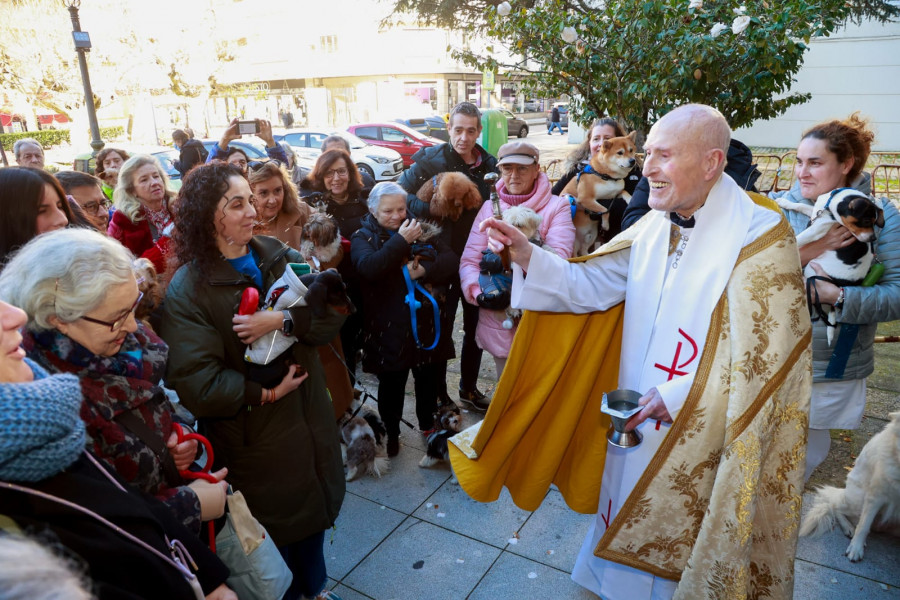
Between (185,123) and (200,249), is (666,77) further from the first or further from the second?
(185,123)

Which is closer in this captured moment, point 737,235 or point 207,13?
point 737,235

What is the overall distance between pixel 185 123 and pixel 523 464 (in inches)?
1468

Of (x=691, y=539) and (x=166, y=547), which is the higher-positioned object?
(x=166, y=547)

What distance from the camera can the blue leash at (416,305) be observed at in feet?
12.0

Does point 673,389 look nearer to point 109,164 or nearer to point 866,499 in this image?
point 866,499

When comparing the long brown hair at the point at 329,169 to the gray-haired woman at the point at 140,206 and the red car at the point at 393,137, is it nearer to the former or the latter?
the gray-haired woman at the point at 140,206

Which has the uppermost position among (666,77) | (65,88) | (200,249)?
(65,88)

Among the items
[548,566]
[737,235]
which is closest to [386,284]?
[548,566]

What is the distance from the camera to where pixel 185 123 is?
3444 cm

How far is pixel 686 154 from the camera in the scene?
2229mm

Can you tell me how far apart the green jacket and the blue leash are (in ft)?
3.68

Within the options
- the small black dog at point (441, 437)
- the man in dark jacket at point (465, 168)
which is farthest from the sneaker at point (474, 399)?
the small black dog at point (441, 437)

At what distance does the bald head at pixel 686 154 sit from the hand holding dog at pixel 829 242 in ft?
2.62

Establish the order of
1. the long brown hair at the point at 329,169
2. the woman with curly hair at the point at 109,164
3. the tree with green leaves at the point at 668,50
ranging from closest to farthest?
the long brown hair at the point at 329,169 → the woman with curly hair at the point at 109,164 → the tree with green leaves at the point at 668,50
